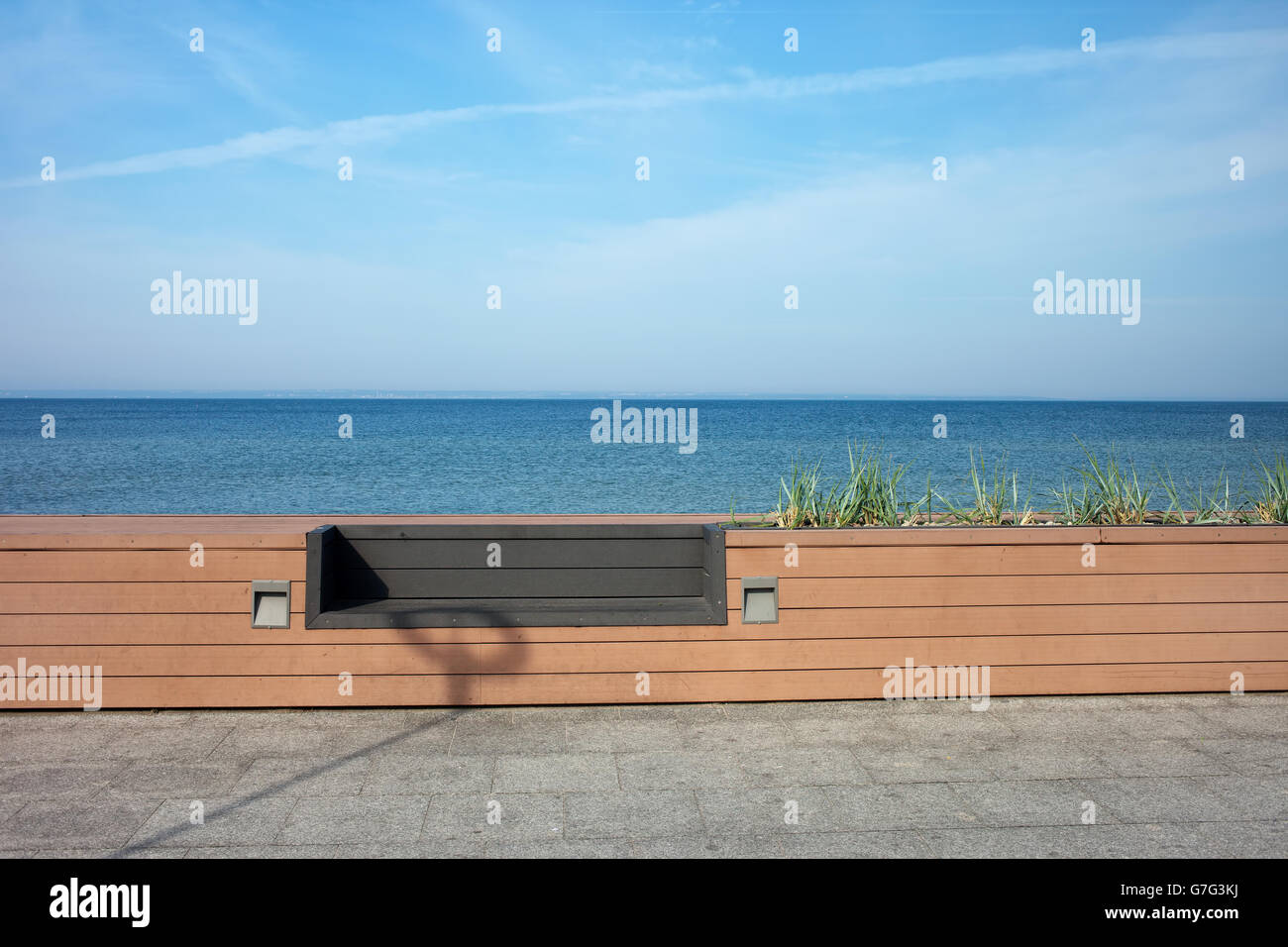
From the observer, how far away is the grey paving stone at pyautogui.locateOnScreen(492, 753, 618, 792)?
3.53m

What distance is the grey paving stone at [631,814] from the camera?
3.11 m

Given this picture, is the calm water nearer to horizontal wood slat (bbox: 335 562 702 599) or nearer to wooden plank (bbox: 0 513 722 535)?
wooden plank (bbox: 0 513 722 535)

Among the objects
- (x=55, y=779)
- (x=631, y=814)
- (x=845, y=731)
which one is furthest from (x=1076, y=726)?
(x=55, y=779)

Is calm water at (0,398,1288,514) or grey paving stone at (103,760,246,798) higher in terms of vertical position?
calm water at (0,398,1288,514)

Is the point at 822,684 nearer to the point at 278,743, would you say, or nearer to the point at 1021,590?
the point at 1021,590

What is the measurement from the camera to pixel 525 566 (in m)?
4.90

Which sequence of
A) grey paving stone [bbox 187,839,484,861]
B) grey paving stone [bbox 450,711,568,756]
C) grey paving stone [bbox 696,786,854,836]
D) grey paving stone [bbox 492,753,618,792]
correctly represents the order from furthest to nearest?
grey paving stone [bbox 450,711,568,756]
grey paving stone [bbox 492,753,618,792]
grey paving stone [bbox 696,786,854,836]
grey paving stone [bbox 187,839,484,861]

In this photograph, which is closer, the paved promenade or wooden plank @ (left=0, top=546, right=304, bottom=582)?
the paved promenade

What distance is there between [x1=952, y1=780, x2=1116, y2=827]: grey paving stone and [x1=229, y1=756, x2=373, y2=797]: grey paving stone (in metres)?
2.32

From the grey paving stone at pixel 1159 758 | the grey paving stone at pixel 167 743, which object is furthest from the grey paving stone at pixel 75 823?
the grey paving stone at pixel 1159 758

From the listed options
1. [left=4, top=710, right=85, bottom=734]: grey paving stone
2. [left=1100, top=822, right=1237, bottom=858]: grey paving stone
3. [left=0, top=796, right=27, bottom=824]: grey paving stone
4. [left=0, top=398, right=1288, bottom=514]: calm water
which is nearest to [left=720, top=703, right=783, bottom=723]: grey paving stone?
[left=1100, top=822, right=1237, bottom=858]: grey paving stone

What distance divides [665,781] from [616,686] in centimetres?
100
